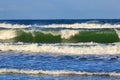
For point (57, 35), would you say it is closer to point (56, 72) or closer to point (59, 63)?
point (59, 63)

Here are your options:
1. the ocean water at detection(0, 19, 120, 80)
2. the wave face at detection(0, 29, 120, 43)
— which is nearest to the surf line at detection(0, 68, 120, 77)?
the ocean water at detection(0, 19, 120, 80)

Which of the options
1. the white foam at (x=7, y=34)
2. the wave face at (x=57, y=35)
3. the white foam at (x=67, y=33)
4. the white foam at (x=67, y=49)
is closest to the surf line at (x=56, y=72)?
the white foam at (x=67, y=49)

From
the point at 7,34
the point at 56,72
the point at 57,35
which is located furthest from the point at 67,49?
the point at 7,34

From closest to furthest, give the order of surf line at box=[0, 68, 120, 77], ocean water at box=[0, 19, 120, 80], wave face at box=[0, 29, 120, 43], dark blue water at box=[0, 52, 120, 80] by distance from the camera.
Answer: dark blue water at box=[0, 52, 120, 80] < ocean water at box=[0, 19, 120, 80] < surf line at box=[0, 68, 120, 77] < wave face at box=[0, 29, 120, 43]

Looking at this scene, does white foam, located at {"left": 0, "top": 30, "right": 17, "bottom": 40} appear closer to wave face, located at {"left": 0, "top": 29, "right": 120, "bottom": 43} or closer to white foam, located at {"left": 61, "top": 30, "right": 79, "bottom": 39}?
wave face, located at {"left": 0, "top": 29, "right": 120, "bottom": 43}

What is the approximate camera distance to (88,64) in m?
18.5

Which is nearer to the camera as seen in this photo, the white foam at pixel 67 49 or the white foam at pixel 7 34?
the white foam at pixel 67 49

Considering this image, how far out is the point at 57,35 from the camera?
1483 inches

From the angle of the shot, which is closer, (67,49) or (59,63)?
(59,63)

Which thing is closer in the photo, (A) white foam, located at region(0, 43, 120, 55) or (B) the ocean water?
(B) the ocean water

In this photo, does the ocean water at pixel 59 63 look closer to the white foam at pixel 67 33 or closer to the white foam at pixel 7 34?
the white foam at pixel 67 33

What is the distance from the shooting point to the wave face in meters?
35.6

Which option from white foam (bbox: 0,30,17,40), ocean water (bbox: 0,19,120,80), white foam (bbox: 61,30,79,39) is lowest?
white foam (bbox: 0,30,17,40)

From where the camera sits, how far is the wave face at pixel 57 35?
35562 millimetres
